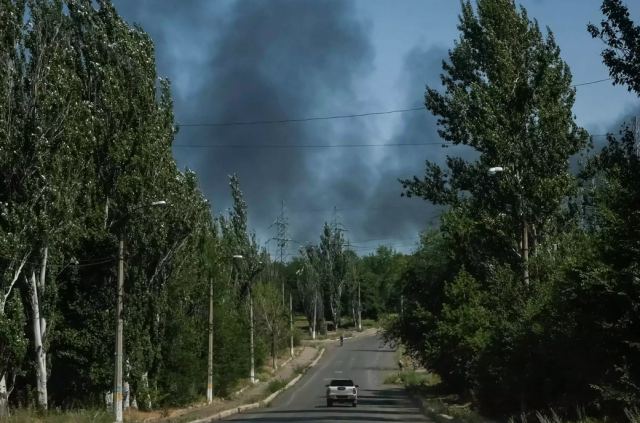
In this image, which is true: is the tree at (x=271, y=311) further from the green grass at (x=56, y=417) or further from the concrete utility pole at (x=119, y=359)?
the green grass at (x=56, y=417)

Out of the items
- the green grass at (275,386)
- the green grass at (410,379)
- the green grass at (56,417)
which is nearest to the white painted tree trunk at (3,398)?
the green grass at (56,417)

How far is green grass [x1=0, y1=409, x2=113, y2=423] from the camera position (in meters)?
28.6

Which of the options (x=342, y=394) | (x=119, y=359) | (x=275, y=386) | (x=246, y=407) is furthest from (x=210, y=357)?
(x=275, y=386)

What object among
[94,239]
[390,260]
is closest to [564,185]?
[94,239]

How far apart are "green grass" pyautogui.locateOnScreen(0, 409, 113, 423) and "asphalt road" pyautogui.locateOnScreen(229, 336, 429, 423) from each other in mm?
7663

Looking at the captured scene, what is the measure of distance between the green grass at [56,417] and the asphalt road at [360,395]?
25.1 ft

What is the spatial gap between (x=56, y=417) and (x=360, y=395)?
38.8 metres

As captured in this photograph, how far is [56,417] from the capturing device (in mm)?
30312

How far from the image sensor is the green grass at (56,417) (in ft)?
93.7

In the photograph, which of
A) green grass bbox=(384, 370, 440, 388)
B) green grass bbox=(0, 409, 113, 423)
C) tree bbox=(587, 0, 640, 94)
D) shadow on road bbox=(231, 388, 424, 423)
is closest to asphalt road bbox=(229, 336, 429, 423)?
shadow on road bbox=(231, 388, 424, 423)

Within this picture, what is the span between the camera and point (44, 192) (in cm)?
3206

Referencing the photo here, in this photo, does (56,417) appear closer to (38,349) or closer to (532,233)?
(38,349)

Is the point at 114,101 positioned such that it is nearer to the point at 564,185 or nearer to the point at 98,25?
the point at 98,25

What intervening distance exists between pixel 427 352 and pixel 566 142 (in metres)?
17.5
